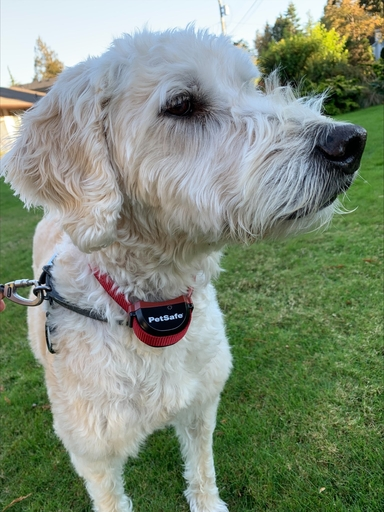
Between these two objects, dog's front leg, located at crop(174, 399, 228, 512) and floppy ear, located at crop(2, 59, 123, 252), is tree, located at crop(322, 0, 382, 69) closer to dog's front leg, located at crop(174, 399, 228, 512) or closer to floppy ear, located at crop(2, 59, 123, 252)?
dog's front leg, located at crop(174, 399, 228, 512)

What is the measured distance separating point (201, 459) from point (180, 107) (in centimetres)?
198

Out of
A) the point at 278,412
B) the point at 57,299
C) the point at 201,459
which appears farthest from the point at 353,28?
the point at 57,299

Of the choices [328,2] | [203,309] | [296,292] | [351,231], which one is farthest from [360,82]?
[203,309]

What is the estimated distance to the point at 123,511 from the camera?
2273 millimetres

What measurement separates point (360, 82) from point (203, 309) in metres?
30.6

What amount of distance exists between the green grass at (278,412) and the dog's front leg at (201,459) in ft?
0.49

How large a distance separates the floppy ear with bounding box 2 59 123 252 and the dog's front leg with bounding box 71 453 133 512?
45.3 inches

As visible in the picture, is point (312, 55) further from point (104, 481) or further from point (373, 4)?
point (104, 481)

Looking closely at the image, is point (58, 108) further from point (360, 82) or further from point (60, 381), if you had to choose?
point (360, 82)

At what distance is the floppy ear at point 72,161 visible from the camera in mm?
1631

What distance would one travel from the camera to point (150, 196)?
5.44ft

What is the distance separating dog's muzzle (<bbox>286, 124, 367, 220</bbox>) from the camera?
1.47 metres

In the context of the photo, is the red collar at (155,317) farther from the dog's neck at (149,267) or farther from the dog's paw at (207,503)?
the dog's paw at (207,503)

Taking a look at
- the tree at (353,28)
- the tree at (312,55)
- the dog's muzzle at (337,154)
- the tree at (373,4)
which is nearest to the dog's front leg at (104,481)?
the dog's muzzle at (337,154)
